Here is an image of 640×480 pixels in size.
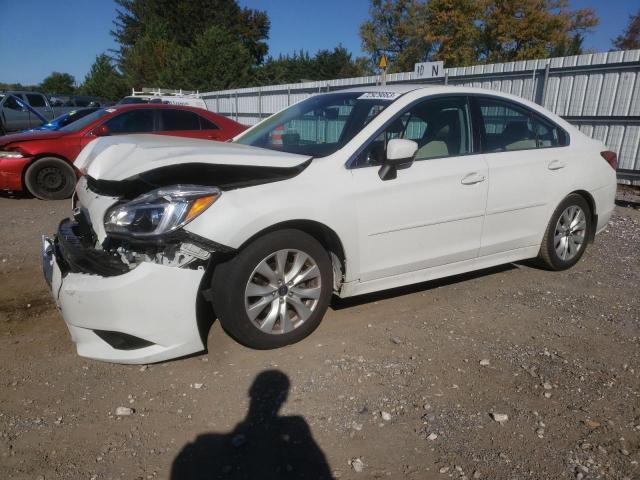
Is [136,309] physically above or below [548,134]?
below

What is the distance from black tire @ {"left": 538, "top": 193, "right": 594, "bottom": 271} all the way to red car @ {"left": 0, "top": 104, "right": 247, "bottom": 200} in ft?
18.9

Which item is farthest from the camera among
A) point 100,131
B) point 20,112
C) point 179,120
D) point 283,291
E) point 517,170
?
point 20,112

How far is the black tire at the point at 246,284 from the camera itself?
9.07 ft

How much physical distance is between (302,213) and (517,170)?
6.68ft

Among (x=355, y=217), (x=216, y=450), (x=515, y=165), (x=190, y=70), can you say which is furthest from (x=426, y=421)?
(x=190, y=70)

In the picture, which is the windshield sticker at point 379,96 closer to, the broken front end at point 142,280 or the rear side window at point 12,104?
the broken front end at point 142,280

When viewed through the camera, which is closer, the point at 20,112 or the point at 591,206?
the point at 591,206

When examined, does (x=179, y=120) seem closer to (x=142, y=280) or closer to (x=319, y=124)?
(x=319, y=124)

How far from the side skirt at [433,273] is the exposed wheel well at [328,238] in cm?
11

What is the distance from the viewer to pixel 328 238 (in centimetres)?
315

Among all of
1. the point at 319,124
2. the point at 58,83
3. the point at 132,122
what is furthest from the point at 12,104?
the point at 58,83

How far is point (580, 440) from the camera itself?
2.30 meters

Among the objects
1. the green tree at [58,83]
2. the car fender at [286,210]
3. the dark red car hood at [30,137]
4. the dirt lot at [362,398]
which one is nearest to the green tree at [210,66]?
the dark red car hood at [30,137]

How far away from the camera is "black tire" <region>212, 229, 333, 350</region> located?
109 inches
